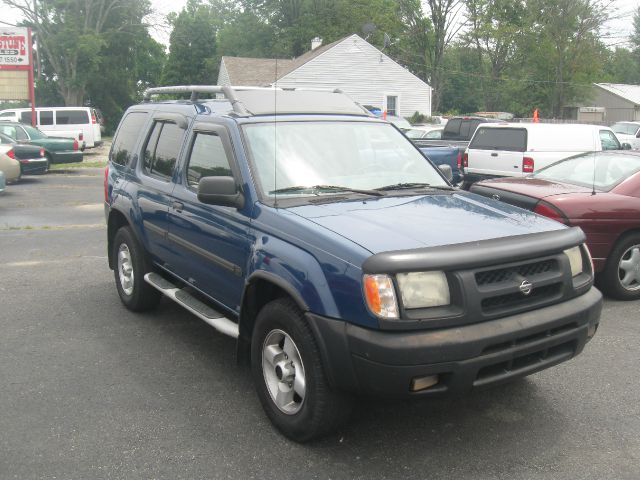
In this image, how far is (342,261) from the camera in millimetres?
3400

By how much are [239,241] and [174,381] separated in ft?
3.95

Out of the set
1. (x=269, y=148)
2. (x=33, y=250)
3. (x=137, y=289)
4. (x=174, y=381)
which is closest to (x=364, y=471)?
(x=174, y=381)

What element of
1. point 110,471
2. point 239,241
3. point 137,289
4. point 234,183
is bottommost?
point 110,471

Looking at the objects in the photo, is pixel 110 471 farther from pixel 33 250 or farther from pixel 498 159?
pixel 498 159

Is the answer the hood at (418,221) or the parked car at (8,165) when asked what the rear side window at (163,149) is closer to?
the hood at (418,221)

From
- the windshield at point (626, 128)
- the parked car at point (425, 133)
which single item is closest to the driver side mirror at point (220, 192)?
the parked car at point (425, 133)

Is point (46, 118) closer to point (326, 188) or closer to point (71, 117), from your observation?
point (71, 117)

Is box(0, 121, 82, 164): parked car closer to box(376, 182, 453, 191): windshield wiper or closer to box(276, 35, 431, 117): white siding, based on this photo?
box(376, 182, 453, 191): windshield wiper

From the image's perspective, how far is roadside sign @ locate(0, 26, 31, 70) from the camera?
2502 centimetres

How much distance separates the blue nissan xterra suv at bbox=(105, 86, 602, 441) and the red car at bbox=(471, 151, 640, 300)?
1.91 meters

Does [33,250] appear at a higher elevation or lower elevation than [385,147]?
lower

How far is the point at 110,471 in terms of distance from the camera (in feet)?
11.5

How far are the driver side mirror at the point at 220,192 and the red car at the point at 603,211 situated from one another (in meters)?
3.52

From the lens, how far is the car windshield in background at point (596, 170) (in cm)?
724
